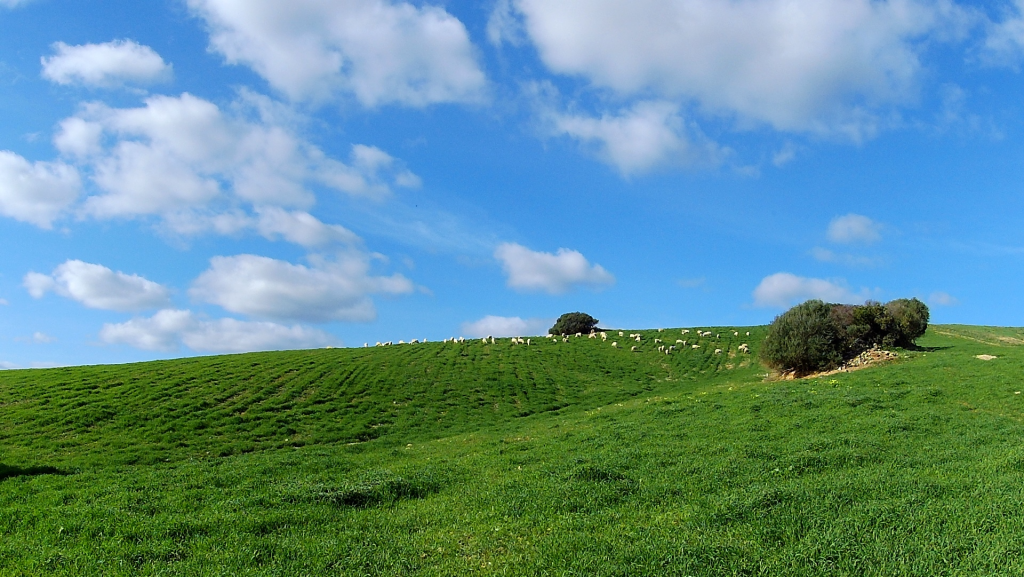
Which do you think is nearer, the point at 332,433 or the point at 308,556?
the point at 308,556

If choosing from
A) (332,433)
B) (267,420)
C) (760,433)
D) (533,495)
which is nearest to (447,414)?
(332,433)

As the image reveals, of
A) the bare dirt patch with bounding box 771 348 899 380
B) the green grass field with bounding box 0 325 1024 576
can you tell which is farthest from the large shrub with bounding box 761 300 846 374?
the green grass field with bounding box 0 325 1024 576

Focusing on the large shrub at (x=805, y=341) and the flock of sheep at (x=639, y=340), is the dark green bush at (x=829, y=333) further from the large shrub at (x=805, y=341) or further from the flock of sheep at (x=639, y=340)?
the flock of sheep at (x=639, y=340)

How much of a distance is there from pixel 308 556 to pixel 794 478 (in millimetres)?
10313

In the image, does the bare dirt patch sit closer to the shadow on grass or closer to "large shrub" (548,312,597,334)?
the shadow on grass

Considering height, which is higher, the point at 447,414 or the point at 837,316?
the point at 837,316

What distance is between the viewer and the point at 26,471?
20.6m

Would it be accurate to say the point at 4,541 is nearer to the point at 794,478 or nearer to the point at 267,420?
the point at 794,478

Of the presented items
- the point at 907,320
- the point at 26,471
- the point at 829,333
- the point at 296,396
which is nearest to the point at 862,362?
the point at 829,333

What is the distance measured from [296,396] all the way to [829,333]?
40.7 meters

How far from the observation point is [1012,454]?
13.9m

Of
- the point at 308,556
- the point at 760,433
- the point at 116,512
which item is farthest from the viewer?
the point at 760,433

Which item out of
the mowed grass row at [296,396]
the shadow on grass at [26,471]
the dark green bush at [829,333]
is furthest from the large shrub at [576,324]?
the shadow on grass at [26,471]

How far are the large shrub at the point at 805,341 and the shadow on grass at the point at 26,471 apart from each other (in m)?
45.3
